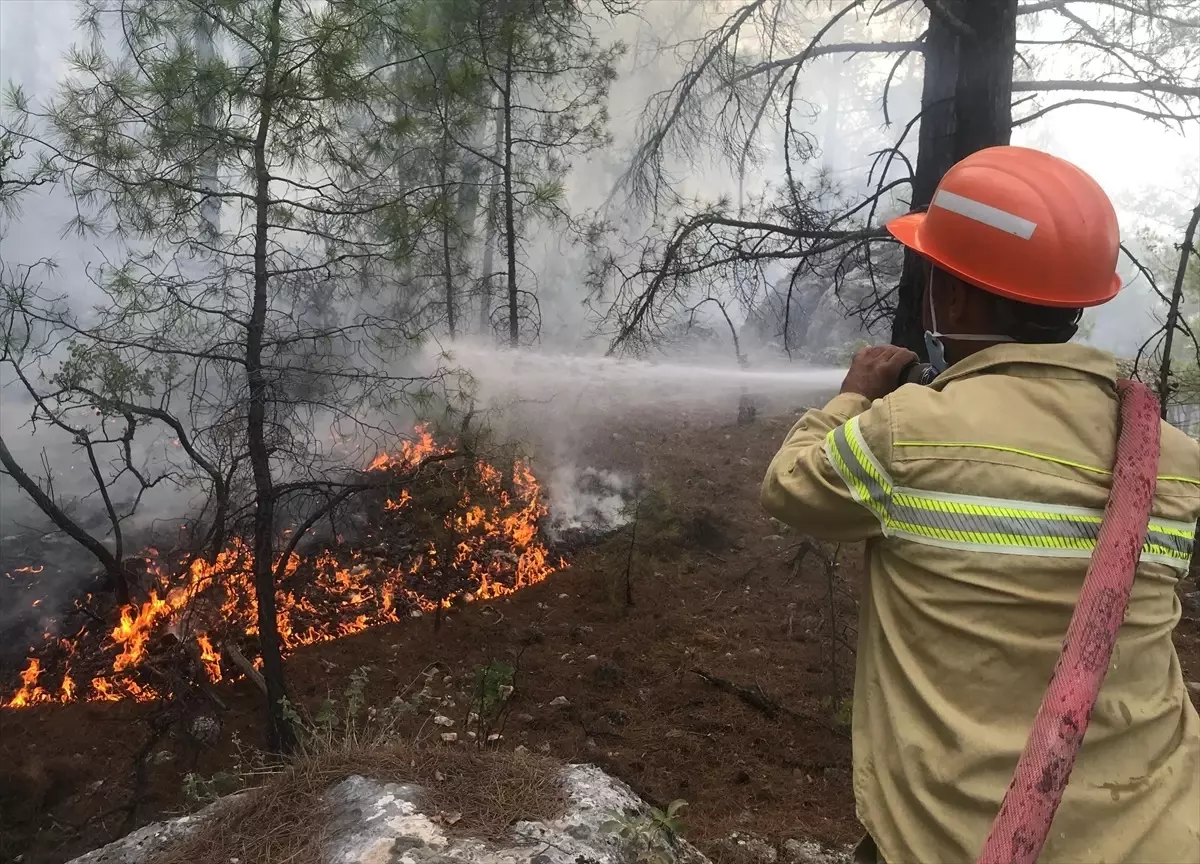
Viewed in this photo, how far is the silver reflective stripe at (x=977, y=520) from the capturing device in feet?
4.25

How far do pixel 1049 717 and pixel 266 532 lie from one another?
4.97 metres

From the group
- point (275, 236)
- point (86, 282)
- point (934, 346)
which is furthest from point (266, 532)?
point (86, 282)

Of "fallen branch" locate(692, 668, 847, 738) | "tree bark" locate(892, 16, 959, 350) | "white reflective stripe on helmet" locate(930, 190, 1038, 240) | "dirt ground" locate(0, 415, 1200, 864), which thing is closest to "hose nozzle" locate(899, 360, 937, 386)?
"white reflective stripe on helmet" locate(930, 190, 1038, 240)

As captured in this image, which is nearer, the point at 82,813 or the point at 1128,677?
the point at 1128,677

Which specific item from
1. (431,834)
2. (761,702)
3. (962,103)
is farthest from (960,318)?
(761,702)

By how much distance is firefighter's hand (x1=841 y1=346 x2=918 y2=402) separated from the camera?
71.3 inches

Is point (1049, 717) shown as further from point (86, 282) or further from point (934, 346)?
point (86, 282)

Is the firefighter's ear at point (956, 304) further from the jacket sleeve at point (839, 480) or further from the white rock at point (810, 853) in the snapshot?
the white rock at point (810, 853)

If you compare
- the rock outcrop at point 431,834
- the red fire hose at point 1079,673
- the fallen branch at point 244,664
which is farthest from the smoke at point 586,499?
the red fire hose at point 1079,673

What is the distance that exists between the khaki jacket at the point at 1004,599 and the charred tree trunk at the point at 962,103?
7.75 ft

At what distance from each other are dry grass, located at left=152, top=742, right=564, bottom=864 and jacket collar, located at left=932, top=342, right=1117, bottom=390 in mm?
2376

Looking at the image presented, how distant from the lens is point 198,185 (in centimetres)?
500

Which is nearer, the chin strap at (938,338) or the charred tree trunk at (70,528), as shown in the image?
the chin strap at (938,338)

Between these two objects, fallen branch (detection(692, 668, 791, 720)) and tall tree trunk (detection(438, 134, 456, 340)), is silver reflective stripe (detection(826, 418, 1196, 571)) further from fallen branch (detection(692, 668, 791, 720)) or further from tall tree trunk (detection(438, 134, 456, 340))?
tall tree trunk (detection(438, 134, 456, 340))
